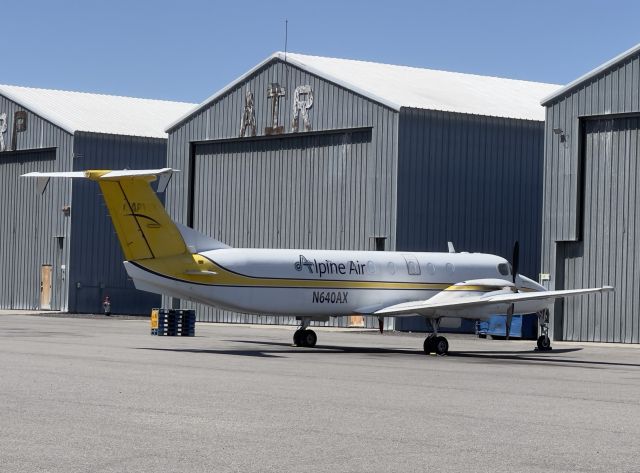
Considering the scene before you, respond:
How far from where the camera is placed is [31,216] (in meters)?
73.6

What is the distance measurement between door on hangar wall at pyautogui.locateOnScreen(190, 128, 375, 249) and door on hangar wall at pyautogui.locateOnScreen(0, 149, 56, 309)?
1322 centimetres

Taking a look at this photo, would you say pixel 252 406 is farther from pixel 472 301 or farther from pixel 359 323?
pixel 359 323

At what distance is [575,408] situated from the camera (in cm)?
2016

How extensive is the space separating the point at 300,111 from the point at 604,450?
4478 cm

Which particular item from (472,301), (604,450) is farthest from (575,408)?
(472,301)

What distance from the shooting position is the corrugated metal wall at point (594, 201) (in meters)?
46.7

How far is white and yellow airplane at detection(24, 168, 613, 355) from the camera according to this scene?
35.3 m

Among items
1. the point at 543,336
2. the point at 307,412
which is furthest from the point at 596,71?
the point at 307,412

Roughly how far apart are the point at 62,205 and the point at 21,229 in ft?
14.4

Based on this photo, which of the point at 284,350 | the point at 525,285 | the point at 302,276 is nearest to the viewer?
the point at 284,350

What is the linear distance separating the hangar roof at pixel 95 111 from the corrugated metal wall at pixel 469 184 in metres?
24.6

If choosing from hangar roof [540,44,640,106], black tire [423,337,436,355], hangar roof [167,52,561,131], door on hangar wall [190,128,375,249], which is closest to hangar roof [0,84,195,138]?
hangar roof [167,52,561,131]

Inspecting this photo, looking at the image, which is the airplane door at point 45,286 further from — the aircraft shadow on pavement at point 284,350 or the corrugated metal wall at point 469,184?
the aircraft shadow on pavement at point 284,350

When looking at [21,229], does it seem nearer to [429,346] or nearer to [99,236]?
[99,236]
